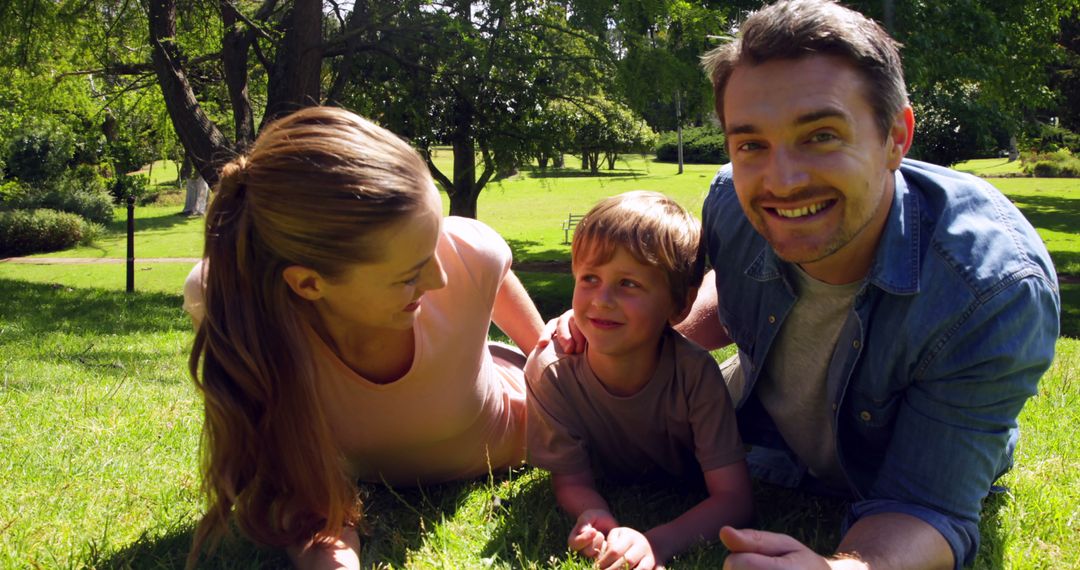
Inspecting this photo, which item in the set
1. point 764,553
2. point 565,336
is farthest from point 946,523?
point 565,336

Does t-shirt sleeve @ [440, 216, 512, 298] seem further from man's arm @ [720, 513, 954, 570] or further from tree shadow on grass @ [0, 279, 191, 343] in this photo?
tree shadow on grass @ [0, 279, 191, 343]

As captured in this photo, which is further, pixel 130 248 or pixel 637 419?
pixel 130 248

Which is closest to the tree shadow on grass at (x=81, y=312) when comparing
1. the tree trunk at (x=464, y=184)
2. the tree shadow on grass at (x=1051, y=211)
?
the tree trunk at (x=464, y=184)

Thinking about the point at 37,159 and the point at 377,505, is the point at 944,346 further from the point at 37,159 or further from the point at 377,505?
the point at 37,159

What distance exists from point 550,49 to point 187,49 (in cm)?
431

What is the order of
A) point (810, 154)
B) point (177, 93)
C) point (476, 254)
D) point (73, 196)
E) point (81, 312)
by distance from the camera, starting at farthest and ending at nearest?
1. point (73, 196)
2. point (177, 93)
3. point (81, 312)
4. point (476, 254)
5. point (810, 154)

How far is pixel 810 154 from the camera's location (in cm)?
238

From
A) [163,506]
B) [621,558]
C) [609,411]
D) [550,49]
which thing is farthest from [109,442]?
[550,49]

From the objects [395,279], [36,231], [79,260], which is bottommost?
[79,260]

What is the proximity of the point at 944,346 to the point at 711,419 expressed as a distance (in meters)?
0.76

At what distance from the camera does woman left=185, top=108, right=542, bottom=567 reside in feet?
7.66

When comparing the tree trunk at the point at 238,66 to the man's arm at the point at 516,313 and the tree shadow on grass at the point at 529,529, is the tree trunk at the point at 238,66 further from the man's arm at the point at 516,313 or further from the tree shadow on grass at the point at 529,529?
the tree shadow on grass at the point at 529,529

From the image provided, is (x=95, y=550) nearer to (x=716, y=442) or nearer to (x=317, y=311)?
(x=317, y=311)

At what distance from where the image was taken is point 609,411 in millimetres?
2975
